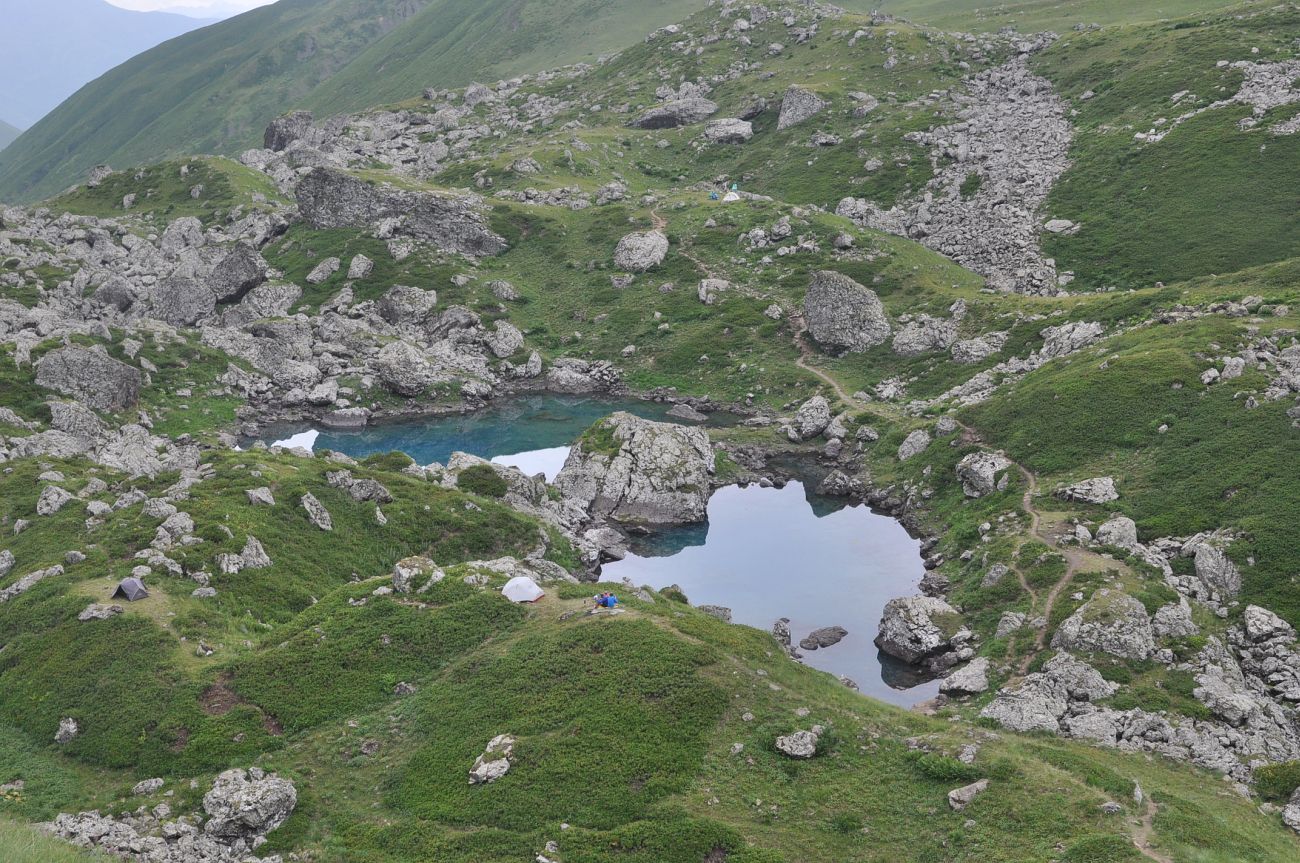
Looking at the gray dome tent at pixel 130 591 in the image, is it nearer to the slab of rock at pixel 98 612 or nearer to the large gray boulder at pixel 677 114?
the slab of rock at pixel 98 612

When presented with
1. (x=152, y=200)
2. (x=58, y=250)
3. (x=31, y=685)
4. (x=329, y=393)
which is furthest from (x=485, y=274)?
(x=31, y=685)

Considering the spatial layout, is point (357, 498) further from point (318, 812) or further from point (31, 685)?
point (318, 812)

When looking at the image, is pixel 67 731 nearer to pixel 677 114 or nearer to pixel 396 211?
pixel 396 211

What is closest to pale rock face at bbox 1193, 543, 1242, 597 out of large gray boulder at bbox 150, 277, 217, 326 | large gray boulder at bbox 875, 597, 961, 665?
large gray boulder at bbox 875, 597, 961, 665

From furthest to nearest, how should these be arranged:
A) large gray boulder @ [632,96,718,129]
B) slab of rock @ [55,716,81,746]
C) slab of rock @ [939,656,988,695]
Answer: large gray boulder @ [632,96,718,129]
slab of rock @ [939,656,988,695]
slab of rock @ [55,716,81,746]

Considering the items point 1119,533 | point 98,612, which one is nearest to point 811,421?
point 1119,533

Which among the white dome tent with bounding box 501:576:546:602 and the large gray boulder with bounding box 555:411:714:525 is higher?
the white dome tent with bounding box 501:576:546:602

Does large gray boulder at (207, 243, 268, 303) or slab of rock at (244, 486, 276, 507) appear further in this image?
large gray boulder at (207, 243, 268, 303)

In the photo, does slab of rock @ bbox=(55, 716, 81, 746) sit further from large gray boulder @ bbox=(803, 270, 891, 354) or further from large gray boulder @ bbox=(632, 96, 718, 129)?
large gray boulder @ bbox=(632, 96, 718, 129)
